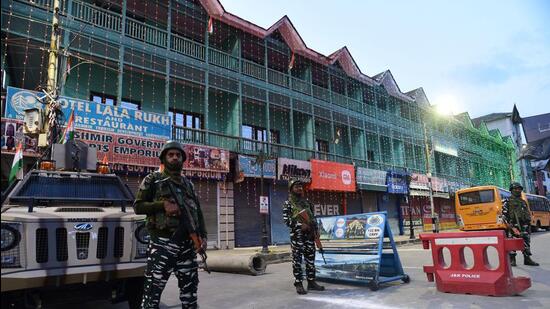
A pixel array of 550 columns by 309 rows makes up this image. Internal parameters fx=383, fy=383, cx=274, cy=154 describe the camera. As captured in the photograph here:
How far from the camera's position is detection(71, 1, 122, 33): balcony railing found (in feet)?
42.6

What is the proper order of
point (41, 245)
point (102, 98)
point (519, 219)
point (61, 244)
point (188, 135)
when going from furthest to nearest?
point (188, 135), point (102, 98), point (519, 219), point (61, 244), point (41, 245)

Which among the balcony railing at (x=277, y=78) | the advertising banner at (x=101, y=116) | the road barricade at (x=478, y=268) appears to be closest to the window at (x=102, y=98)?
the advertising banner at (x=101, y=116)

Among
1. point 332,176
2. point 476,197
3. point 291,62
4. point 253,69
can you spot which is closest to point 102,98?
point 253,69

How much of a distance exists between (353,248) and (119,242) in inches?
160

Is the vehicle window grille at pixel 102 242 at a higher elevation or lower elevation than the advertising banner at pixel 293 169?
lower

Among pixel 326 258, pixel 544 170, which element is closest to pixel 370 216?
pixel 326 258

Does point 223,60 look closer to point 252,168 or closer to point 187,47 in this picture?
point 187,47

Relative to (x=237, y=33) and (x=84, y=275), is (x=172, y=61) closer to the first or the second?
(x=237, y=33)

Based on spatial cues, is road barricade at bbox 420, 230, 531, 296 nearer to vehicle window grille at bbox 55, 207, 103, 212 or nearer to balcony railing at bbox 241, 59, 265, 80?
vehicle window grille at bbox 55, 207, 103, 212

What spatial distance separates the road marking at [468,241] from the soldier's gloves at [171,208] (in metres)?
4.60

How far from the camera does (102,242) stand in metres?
4.59

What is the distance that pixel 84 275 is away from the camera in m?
4.27

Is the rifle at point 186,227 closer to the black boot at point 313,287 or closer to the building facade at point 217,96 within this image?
the black boot at point 313,287

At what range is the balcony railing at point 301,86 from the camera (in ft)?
66.7
